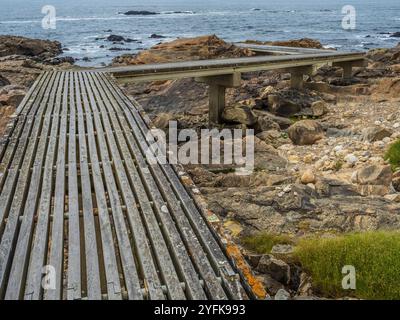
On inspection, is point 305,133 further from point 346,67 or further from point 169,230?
point 346,67

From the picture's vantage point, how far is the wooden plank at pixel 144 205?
4801 millimetres

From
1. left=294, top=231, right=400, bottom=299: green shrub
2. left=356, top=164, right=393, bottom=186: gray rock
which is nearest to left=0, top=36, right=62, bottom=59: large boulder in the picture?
left=356, top=164, right=393, bottom=186: gray rock

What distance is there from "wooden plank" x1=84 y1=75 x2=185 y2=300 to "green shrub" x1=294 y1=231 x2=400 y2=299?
2.97 meters

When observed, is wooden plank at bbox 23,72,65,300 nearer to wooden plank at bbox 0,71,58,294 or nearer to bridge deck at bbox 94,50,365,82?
wooden plank at bbox 0,71,58,294

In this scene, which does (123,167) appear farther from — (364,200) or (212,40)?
(212,40)

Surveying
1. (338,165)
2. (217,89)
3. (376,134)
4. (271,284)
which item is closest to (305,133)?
(376,134)

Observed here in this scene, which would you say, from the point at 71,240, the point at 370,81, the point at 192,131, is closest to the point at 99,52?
the point at 370,81

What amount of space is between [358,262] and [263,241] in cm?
190

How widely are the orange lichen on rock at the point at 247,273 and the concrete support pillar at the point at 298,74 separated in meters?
24.2

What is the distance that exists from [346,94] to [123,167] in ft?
71.6

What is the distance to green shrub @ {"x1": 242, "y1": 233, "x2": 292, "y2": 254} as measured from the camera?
873cm

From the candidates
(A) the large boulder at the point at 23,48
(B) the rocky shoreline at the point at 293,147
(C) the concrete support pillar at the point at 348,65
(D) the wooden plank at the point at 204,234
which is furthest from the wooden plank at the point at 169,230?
(A) the large boulder at the point at 23,48

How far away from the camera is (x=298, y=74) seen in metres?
28.4

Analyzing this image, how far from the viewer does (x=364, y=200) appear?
11250 mm
